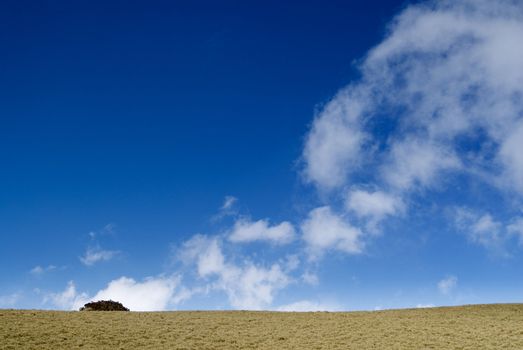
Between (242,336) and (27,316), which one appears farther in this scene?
(27,316)

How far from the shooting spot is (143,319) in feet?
105

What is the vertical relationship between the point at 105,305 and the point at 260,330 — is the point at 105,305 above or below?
above

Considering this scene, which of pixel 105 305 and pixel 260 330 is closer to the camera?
pixel 260 330

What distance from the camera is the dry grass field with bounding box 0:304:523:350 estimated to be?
25188 millimetres

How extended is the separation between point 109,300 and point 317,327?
24.7m

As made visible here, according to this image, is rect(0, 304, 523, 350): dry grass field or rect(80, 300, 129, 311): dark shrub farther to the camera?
rect(80, 300, 129, 311): dark shrub

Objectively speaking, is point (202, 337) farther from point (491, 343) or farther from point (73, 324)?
point (491, 343)

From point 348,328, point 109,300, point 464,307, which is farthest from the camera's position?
point 109,300

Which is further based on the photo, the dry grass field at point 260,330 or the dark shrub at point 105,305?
the dark shrub at point 105,305

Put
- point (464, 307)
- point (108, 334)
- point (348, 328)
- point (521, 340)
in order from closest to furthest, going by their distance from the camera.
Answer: point (108, 334), point (521, 340), point (348, 328), point (464, 307)

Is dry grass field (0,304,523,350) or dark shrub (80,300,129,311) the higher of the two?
dark shrub (80,300,129,311)

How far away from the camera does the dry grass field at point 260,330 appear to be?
25188 millimetres

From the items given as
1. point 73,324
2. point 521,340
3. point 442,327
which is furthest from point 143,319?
point 521,340

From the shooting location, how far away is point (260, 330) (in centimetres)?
2986
